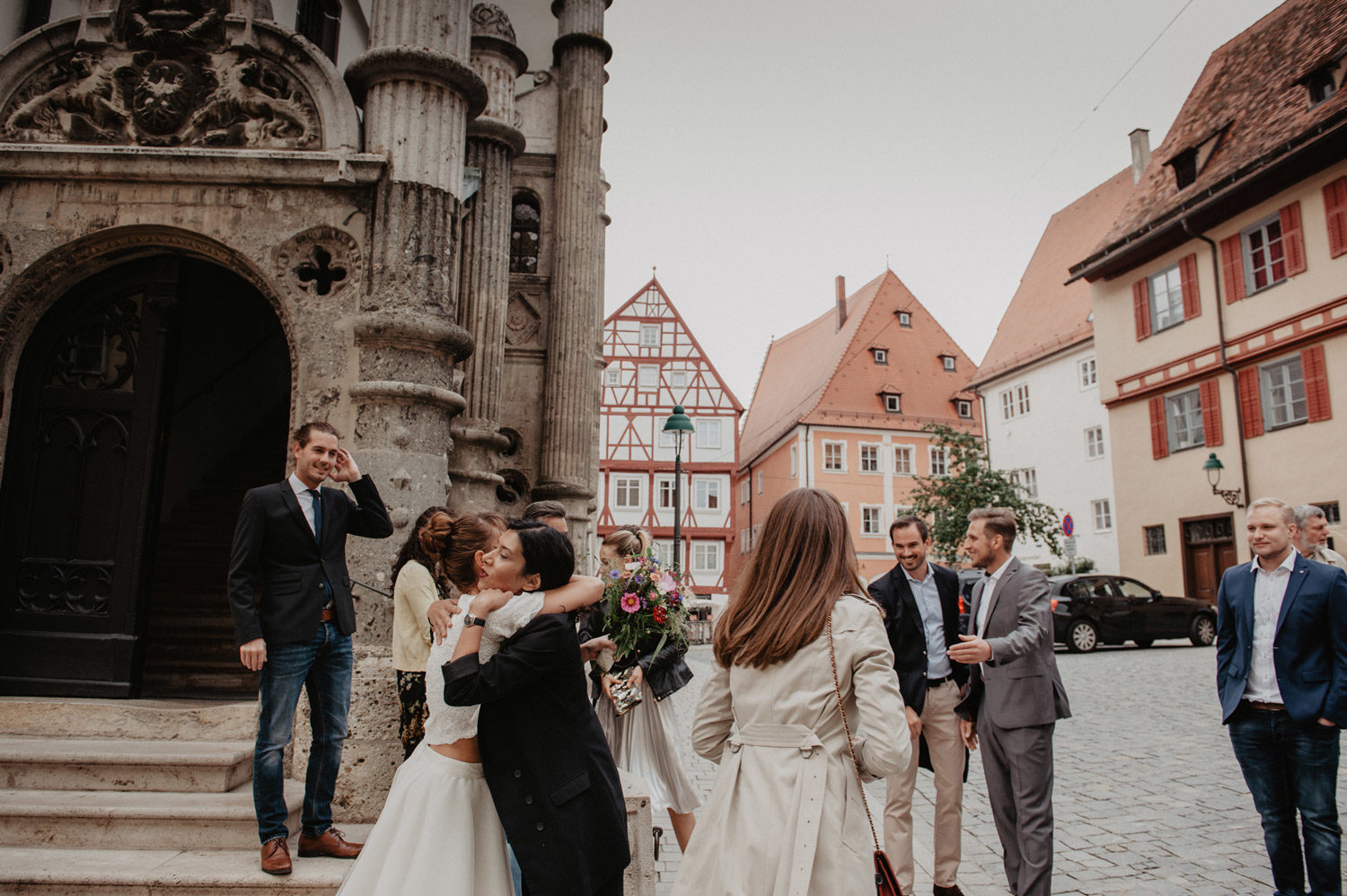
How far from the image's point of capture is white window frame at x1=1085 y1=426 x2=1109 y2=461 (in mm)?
26609

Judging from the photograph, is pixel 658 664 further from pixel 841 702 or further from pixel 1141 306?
pixel 1141 306

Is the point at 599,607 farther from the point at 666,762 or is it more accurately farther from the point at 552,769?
the point at 552,769

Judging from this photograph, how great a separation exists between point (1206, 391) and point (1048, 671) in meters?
19.9

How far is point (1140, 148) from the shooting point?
95.9ft

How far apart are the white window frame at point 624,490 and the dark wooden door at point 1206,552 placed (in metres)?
22.2

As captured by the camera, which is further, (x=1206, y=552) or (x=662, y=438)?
(x=662, y=438)

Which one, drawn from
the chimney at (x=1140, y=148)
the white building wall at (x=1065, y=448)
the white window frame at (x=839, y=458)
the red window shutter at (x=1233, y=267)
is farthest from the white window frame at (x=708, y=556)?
the red window shutter at (x=1233, y=267)

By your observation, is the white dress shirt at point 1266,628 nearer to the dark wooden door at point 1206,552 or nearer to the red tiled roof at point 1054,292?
the dark wooden door at point 1206,552

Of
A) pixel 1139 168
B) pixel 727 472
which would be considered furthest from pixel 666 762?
pixel 727 472

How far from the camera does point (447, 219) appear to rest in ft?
18.2

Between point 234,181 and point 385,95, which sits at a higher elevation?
point 385,95

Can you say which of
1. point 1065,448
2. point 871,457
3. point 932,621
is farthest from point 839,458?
point 932,621

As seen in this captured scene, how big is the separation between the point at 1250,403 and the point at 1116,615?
6.40 m

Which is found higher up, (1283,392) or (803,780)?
(1283,392)
